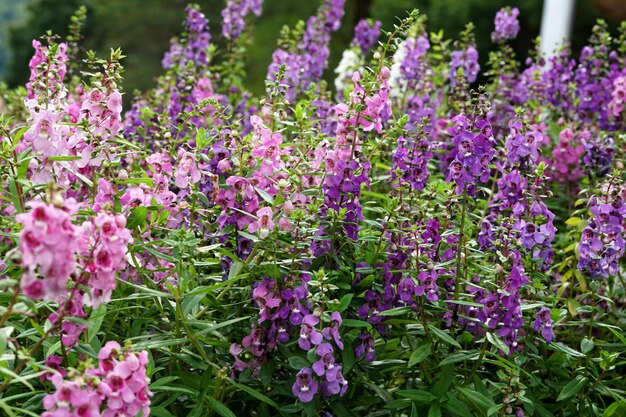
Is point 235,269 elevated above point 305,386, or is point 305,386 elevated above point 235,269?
point 235,269

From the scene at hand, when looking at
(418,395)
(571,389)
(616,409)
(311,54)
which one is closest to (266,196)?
(418,395)

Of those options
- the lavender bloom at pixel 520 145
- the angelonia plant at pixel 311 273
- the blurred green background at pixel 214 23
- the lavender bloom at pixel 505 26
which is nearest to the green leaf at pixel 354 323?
the angelonia plant at pixel 311 273

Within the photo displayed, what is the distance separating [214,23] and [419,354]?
945 inches

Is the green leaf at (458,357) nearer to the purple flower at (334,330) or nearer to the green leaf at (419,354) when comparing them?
the green leaf at (419,354)

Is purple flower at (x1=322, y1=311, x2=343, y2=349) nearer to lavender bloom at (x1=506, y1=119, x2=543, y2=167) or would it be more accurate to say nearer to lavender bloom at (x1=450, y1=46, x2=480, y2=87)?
lavender bloom at (x1=506, y1=119, x2=543, y2=167)

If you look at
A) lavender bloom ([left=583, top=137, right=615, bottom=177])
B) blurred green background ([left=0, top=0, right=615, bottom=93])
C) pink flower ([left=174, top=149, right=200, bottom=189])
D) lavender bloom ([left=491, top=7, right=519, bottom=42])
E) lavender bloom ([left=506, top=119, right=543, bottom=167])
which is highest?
blurred green background ([left=0, top=0, right=615, bottom=93])

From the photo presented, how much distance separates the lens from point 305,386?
2920mm

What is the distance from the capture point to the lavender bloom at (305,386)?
291 centimetres

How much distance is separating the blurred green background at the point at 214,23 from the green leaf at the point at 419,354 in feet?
57.4

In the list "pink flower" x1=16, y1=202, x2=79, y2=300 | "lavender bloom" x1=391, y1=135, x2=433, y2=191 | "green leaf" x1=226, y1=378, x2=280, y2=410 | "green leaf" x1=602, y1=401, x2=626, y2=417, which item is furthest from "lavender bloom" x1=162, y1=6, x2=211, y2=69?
"pink flower" x1=16, y1=202, x2=79, y2=300

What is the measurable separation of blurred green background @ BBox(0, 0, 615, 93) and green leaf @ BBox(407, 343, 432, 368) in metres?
17.5

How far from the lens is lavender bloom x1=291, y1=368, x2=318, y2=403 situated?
2.91 metres

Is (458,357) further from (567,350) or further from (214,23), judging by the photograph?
(214,23)

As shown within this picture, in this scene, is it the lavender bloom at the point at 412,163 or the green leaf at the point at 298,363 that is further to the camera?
the lavender bloom at the point at 412,163
